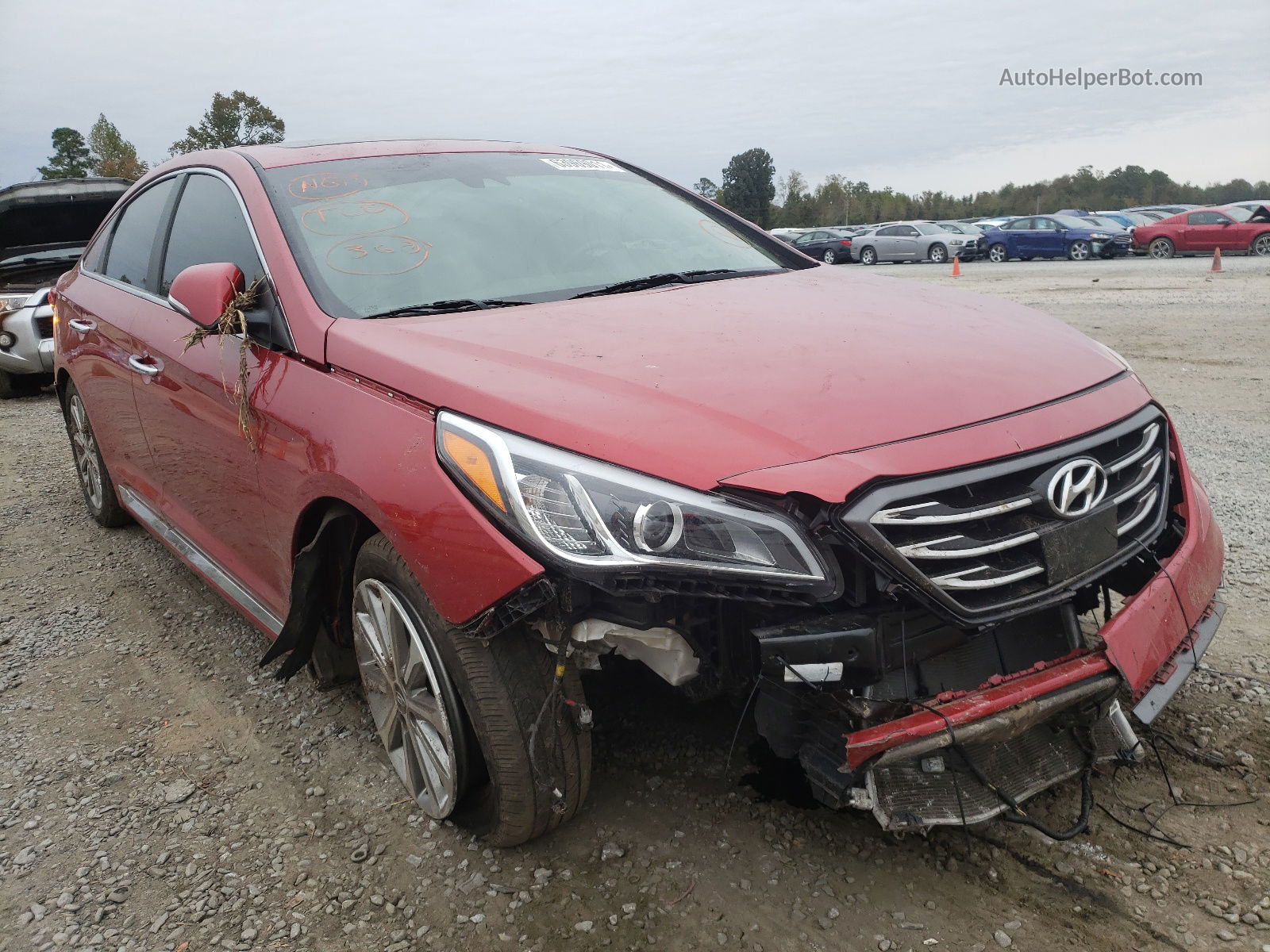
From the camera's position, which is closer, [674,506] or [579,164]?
[674,506]

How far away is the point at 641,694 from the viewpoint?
109 inches

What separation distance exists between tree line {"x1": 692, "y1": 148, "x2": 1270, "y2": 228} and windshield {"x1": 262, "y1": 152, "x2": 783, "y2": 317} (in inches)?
2443

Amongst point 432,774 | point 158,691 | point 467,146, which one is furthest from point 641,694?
point 467,146

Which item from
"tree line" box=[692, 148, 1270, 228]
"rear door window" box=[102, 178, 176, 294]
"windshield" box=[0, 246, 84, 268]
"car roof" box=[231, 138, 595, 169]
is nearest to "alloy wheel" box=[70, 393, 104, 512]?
"rear door window" box=[102, 178, 176, 294]

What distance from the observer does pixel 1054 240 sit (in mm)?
27500

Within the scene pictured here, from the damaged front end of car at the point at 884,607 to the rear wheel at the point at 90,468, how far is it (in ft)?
11.2

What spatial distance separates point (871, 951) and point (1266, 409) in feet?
19.6

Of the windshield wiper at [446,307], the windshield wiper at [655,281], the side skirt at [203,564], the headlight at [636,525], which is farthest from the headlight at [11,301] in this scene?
the headlight at [636,525]

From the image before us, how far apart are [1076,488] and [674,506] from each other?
0.82 m

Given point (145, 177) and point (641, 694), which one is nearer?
point (641, 694)

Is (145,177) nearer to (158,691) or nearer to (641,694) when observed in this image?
(158,691)

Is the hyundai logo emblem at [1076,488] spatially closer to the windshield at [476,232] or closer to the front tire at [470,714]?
the front tire at [470,714]

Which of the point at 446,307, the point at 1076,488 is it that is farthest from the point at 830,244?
the point at 1076,488

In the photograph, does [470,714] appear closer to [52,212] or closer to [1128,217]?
[52,212]
